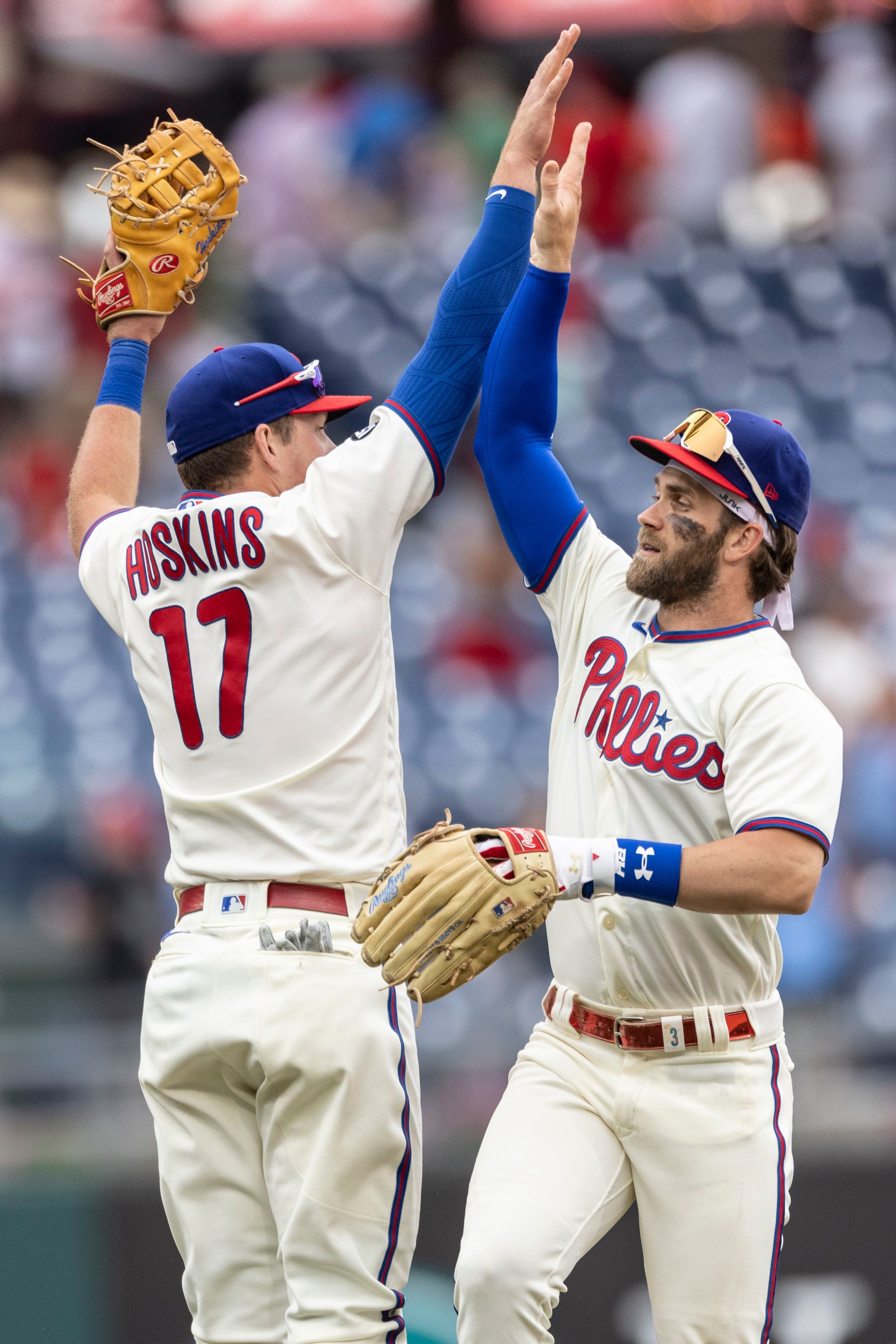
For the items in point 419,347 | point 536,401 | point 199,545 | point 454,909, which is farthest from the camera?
point 419,347

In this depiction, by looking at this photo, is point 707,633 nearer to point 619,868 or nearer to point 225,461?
point 619,868

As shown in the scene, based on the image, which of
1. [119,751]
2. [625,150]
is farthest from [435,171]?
[119,751]

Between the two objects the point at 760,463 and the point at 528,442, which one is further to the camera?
the point at 528,442

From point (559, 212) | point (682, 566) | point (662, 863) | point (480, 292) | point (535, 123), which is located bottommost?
point (662, 863)

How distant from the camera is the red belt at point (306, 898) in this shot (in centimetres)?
301

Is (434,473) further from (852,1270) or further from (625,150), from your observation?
(625,150)

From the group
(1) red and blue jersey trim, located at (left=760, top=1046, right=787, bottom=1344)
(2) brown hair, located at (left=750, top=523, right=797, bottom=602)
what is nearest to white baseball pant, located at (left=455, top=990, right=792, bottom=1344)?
(1) red and blue jersey trim, located at (left=760, top=1046, right=787, bottom=1344)

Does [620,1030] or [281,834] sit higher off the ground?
[281,834]

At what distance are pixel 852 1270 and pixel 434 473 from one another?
316cm

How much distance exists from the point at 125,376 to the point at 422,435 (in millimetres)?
780

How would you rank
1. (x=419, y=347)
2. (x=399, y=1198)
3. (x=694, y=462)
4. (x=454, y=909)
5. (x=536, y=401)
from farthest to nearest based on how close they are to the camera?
(x=419, y=347) < (x=536, y=401) < (x=694, y=462) < (x=399, y=1198) < (x=454, y=909)

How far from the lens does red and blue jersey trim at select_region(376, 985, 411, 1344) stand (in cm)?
294

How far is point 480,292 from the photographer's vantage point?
323 centimetres

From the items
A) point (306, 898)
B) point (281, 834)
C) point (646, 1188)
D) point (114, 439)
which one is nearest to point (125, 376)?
point (114, 439)
